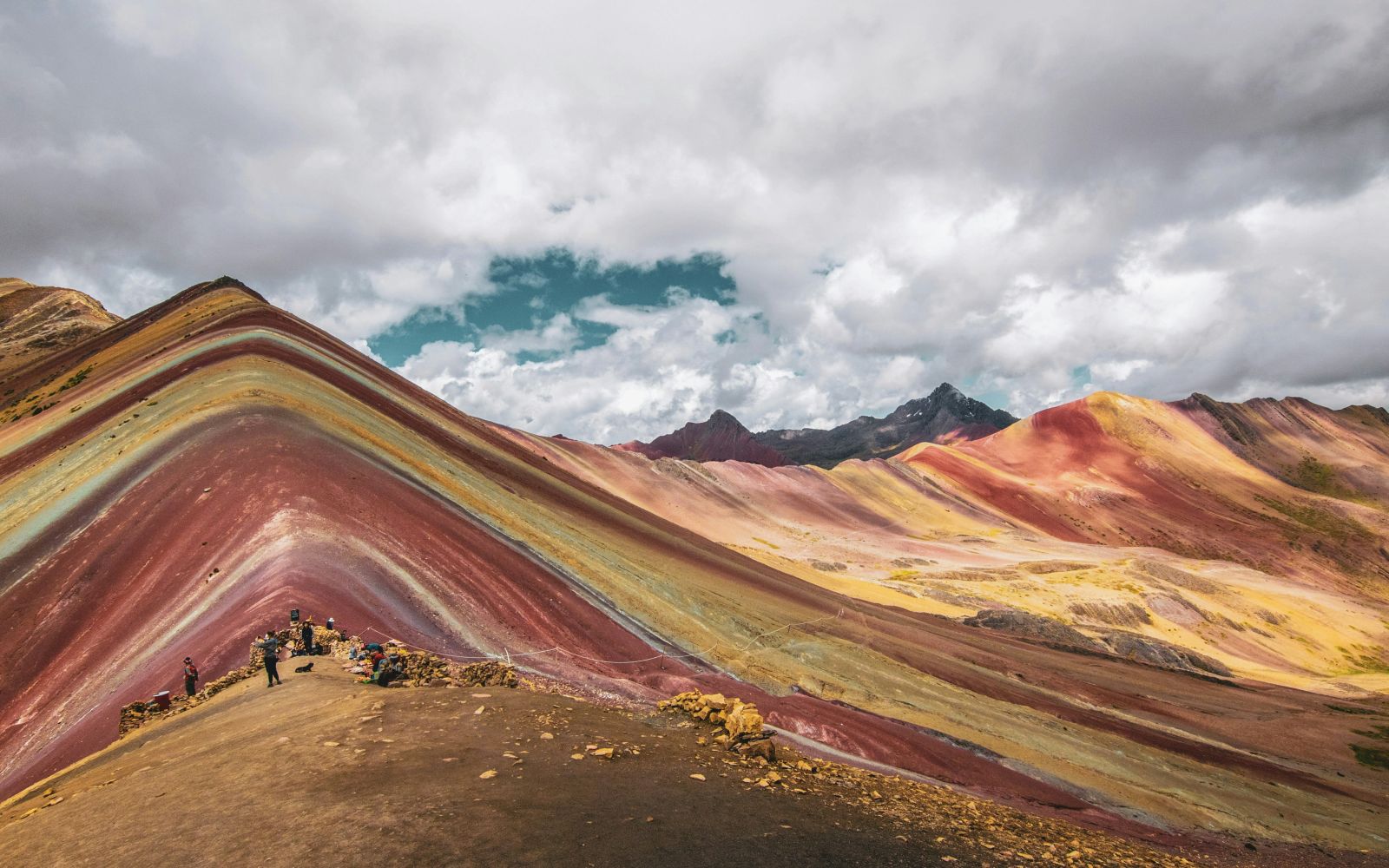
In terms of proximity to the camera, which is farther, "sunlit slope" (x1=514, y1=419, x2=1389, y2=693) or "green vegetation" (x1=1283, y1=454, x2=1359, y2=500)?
"green vegetation" (x1=1283, y1=454, x2=1359, y2=500)

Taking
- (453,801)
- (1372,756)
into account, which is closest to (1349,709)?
(1372,756)

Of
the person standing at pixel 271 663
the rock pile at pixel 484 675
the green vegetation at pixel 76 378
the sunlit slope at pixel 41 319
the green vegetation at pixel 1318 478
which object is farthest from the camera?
the green vegetation at pixel 1318 478

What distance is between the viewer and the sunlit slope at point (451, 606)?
858 inches

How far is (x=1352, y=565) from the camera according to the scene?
13750 cm

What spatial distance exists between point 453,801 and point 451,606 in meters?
16.1

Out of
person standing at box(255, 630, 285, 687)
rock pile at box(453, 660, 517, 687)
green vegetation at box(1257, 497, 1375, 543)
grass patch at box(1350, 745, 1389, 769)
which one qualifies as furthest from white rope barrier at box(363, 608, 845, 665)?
green vegetation at box(1257, 497, 1375, 543)

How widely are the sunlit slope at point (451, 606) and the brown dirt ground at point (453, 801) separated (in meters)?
6.37

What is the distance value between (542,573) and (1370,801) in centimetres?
4459

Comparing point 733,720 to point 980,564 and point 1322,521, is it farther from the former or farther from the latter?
point 1322,521

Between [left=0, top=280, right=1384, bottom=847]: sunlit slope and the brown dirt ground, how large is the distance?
6.37 meters

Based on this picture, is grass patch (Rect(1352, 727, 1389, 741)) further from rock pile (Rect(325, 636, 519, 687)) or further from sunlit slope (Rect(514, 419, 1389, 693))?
rock pile (Rect(325, 636, 519, 687))

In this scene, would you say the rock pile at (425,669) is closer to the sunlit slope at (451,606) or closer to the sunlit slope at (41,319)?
the sunlit slope at (451,606)

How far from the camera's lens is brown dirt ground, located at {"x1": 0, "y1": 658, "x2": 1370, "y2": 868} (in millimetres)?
8977

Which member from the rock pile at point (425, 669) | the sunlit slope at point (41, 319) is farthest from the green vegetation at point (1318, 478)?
the sunlit slope at point (41, 319)
